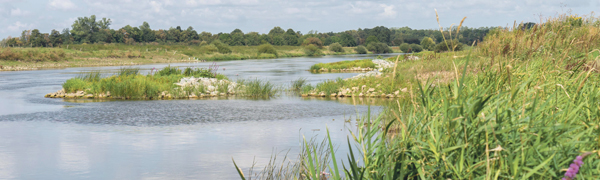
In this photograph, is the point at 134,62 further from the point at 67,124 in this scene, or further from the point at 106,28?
the point at 106,28

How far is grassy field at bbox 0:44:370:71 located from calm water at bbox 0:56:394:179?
37.5 m

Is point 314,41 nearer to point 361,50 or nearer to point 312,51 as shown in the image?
point 361,50

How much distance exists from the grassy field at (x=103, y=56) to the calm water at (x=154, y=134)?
37.5 m

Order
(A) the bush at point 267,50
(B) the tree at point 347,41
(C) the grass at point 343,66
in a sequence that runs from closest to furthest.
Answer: (C) the grass at point 343,66, (A) the bush at point 267,50, (B) the tree at point 347,41

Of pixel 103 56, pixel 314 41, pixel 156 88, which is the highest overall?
pixel 314 41

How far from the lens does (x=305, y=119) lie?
1277 centimetres

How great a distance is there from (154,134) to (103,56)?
59105 mm

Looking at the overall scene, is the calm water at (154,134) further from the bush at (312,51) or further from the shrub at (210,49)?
the bush at (312,51)

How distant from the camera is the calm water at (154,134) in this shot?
755 centimetres

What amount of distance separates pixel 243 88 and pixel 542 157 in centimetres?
1733

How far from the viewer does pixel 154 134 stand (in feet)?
35.4

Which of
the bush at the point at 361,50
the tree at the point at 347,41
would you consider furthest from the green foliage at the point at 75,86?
the tree at the point at 347,41

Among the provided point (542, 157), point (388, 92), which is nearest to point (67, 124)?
point (388, 92)

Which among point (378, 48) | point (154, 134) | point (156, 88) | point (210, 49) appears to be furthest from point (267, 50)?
point (154, 134)
